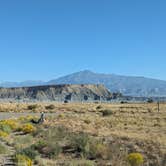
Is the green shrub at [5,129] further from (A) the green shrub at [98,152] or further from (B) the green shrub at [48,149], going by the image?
(A) the green shrub at [98,152]

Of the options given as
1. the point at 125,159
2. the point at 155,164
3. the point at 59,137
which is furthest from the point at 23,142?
the point at 155,164

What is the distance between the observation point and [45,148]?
2078cm

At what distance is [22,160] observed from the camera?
16516mm

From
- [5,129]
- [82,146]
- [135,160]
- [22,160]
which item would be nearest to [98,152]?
[82,146]

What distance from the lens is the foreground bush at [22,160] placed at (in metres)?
15.8

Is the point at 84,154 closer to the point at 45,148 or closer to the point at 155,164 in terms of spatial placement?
the point at 45,148

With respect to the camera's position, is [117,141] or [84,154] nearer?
[84,154]

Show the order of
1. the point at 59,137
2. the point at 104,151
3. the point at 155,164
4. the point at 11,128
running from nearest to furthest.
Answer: the point at 155,164, the point at 104,151, the point at 59,137, the point at 11,128

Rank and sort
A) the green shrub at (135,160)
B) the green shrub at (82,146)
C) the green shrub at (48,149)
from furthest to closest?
the green shrub at (82,146)
the green shrub at (48,149)
the green shrub at (135,160)

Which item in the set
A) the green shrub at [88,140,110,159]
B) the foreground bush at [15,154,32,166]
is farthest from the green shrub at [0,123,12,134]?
the foreground bush at [15,154,32,166]

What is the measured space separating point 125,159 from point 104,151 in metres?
1.84

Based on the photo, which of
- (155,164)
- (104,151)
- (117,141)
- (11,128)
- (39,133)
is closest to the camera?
(155,164)

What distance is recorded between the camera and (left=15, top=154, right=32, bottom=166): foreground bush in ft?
51.9

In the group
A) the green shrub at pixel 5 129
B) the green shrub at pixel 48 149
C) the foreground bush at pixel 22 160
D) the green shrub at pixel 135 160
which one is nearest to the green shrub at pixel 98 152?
the green shrub at pixel 48 149
